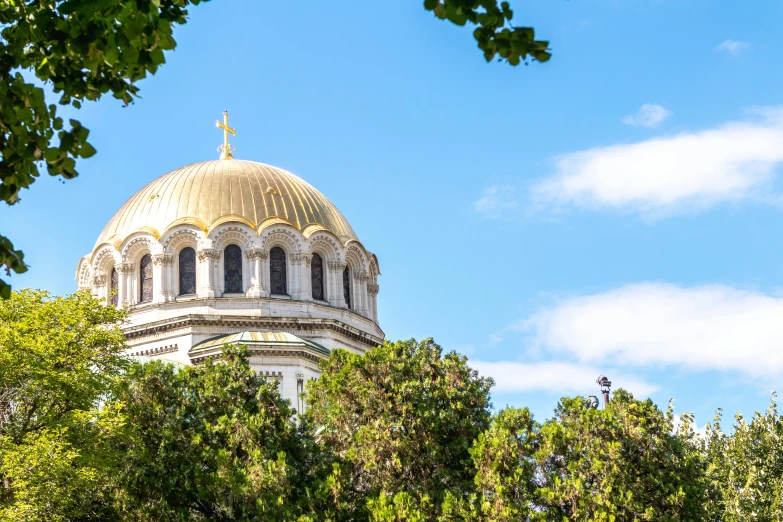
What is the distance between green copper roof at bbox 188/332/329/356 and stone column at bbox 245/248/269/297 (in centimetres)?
163

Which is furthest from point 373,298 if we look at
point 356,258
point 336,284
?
point 336,284

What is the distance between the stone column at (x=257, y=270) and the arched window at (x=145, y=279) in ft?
11.7

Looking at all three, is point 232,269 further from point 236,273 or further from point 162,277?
point 162,277

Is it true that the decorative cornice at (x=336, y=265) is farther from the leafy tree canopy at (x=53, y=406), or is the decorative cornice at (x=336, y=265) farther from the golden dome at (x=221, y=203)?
the leafy tree canopy at (x=53, y=406)

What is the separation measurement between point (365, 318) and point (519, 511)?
67.1 ft

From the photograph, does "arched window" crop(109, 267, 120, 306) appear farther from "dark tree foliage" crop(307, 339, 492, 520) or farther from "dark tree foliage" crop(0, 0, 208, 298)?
"dark tree foliage" crop(0, 0, 208, 298)

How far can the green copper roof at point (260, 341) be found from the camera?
36969 millimetres

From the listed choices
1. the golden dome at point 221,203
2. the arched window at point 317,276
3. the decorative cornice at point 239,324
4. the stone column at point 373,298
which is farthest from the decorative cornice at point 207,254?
the stone column at point 373,298

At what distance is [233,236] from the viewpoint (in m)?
39.8

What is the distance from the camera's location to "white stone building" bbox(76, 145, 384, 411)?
38.4 m

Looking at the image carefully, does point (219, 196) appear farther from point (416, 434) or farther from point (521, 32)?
point (521, 32)

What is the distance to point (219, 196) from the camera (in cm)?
4100

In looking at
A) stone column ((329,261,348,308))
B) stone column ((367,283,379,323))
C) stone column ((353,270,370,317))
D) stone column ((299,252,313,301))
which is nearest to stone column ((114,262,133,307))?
stone column ((299,252,313,301))

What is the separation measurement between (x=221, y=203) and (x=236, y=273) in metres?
2.73
